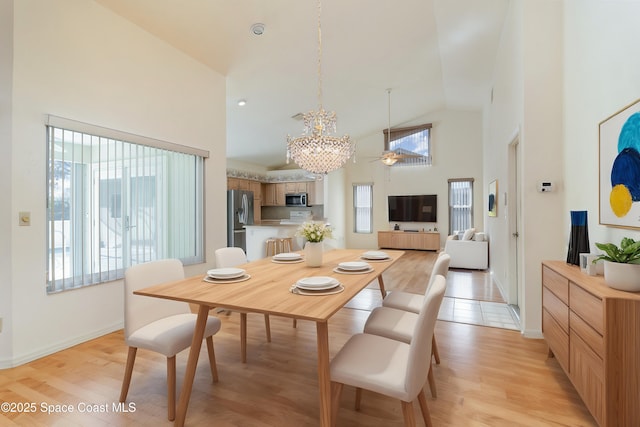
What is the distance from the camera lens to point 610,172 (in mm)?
1884

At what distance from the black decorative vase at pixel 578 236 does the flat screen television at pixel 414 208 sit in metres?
6.54

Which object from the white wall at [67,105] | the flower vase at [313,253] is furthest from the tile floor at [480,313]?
the white wall at [67,105]

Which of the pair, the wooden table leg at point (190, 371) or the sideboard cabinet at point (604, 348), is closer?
the sideboard cabinet at point (604, 348)

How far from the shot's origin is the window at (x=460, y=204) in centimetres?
822

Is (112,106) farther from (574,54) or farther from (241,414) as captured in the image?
(574,54)

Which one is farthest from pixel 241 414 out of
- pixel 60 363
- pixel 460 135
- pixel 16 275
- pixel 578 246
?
pixel 460 135

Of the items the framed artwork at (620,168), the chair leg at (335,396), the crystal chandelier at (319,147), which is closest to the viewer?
the chair leg at (335,396)

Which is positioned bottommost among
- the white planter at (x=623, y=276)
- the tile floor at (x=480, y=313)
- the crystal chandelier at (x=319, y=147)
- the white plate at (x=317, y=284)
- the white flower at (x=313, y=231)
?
the tile floor at (x=480, y=313)

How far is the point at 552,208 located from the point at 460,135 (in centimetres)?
620

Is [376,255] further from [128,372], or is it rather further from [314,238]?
[128,372]

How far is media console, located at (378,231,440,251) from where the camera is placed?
8.36 metres

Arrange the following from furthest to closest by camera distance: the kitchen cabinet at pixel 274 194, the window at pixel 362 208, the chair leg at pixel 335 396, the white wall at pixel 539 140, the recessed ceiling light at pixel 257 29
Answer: the window at pixel 362 208
the kitchen cabinet at pixel 274 194
the recessed ceiling light at pixel 257 29
the white wall at pixel 539 140
the chair leg at pixel 335 396

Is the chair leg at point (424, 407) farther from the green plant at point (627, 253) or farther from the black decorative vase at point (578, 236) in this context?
the black decorative vase at point (578, 236)

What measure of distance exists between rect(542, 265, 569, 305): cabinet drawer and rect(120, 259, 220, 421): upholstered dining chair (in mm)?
2285
